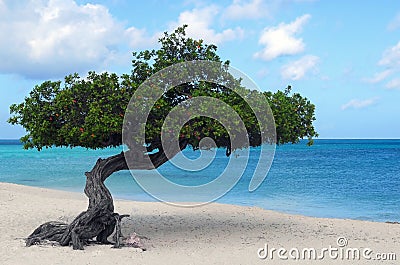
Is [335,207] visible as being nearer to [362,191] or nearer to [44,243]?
[362,191]

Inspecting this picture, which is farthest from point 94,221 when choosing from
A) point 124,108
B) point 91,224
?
point 124,108

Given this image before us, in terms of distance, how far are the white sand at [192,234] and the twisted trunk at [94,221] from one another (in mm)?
330

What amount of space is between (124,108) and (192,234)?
4.57 m

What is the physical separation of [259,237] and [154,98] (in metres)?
5.13

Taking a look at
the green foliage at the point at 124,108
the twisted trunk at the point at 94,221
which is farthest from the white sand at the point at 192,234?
the green foliage at the point at 124,108

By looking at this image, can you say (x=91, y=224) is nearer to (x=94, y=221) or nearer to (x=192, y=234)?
(x=94, y=221)

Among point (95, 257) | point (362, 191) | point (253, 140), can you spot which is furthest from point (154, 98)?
point (362, 191)

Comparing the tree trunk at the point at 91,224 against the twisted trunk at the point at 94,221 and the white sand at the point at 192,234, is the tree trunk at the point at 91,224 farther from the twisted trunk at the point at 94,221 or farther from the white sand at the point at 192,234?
the white sand at the point at 192,234

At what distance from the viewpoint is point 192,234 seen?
559 inches

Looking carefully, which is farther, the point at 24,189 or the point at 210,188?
the point at 210,188

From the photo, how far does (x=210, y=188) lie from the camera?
37.0 m

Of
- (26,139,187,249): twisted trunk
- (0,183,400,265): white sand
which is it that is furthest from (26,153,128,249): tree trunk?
(0,183,400,265): white sand

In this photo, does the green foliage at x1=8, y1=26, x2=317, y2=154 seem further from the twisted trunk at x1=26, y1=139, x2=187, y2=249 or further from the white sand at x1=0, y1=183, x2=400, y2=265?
the white sand at x1=0, y1=183, x2=400, y2=265

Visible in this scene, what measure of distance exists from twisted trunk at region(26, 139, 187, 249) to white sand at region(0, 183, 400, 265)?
1.08 ft
